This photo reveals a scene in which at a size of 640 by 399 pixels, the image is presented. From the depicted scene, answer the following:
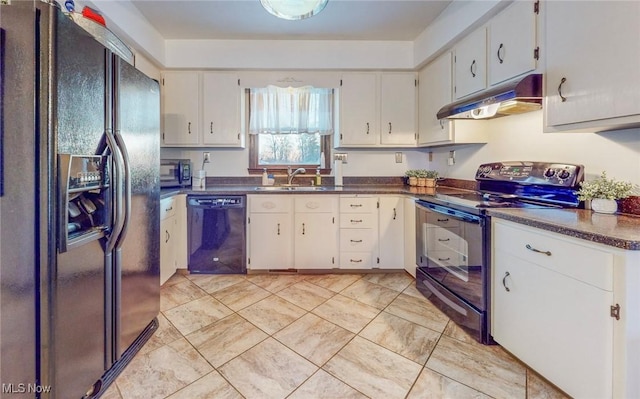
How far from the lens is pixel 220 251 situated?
2920 millimetres

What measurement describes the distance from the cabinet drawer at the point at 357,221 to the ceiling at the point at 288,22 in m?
1.86

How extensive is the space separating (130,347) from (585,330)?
222cm

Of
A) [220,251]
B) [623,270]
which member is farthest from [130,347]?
[623,270]

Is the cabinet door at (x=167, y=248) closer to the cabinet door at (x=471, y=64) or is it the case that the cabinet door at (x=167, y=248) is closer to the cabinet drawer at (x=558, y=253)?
the cabinet drawer at (x=558, y=253)

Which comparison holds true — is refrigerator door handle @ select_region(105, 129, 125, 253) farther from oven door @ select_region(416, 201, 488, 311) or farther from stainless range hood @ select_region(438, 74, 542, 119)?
stainless range hood @ select_region(438, 74, 542, 119)

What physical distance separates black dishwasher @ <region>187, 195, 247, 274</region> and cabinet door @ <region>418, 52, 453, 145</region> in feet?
6.63

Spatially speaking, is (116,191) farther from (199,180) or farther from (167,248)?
(199,180)

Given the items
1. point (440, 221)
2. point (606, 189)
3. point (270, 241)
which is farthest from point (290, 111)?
point (606, 189)

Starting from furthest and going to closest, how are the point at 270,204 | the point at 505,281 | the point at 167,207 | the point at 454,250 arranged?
the point at 270,204, the point at 167,207, the point at 454,250, the point at 505,281

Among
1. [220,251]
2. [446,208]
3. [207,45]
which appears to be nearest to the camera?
[446,208]

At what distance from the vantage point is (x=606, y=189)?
4.95 feet

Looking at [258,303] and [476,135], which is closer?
[258,303]

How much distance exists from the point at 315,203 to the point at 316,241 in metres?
0.39

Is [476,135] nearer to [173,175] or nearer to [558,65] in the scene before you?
[558,65]
